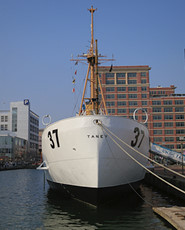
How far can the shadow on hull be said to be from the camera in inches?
572

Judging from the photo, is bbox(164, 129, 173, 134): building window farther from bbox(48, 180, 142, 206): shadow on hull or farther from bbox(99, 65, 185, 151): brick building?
bbox(48, 180, 142, 206): shadow on hull

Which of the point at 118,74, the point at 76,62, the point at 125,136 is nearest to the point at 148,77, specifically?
the point at 118,74

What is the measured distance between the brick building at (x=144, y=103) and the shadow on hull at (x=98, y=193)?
69395mm

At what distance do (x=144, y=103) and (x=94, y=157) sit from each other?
7731 centimetres

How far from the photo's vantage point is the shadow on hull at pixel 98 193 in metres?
14.5

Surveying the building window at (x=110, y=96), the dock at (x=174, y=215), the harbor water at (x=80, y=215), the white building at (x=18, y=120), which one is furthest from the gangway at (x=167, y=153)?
the white building at (x=18, y=120)

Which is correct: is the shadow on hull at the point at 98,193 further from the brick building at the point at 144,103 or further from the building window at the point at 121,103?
the building window at the point at 121,103

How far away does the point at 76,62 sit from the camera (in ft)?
79.0

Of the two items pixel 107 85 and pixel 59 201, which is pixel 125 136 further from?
pixel 107 85

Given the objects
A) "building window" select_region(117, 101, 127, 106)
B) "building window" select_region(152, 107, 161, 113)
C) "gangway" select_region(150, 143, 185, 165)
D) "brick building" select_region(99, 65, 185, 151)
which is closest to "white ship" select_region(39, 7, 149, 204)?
"gangway" select_region(150, 143, 185, 165)

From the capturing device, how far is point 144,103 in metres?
89.6

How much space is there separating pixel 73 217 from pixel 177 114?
Result: 263ft

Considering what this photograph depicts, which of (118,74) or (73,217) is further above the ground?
(118,74)

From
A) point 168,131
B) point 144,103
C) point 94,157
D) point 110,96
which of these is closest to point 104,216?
point 94,157
